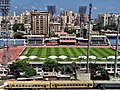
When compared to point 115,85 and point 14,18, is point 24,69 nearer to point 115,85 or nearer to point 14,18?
point 115,85

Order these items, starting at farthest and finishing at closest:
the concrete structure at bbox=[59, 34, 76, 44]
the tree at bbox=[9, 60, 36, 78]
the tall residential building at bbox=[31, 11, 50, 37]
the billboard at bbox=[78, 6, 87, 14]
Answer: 1. the billboard at bbox=[78, 6, 87, 14]
2. the tall residential building at bbox=[31, 11, 50, 37]
3. the concrete structure at bbox=[59, 34, 76, 44]
4. the tree at bbox=[9, 60, 36, 78]

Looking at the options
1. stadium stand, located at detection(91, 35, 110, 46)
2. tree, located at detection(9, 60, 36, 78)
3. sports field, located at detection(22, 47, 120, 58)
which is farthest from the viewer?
stadium stand, located at detection(91, 35, 110, 46)

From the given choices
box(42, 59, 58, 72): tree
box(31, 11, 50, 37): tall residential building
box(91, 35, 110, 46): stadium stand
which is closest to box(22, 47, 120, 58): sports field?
box(42, 59, 58, 72): tree

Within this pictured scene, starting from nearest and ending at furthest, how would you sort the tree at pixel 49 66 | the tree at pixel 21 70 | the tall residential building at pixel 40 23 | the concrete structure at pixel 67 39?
the tree at pixel 21 70 → the tree at pixel 49 66 → the concrete structure at pixel 67 39 → the tall residential building at pixel 40 23

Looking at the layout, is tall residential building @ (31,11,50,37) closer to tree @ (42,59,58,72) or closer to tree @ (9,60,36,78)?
tree @ (42,59,58,72)

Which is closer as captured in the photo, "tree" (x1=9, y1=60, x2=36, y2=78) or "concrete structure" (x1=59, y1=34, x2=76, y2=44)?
"tree" (x1=9, y1=60, x2=36, y2=78)

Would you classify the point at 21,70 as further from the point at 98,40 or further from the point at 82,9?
the point at 82,9

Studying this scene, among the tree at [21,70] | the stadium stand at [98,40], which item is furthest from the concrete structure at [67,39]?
the tree at [21,70]

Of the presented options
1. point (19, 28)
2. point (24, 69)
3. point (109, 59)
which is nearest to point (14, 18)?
point (19, 28)

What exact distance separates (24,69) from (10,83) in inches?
491

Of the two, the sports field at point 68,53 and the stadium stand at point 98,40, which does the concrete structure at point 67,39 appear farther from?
the sports field at point 68,53

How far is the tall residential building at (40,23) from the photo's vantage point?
97.7 metres

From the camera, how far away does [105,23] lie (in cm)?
14162

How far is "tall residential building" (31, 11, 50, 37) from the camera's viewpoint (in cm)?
9774
